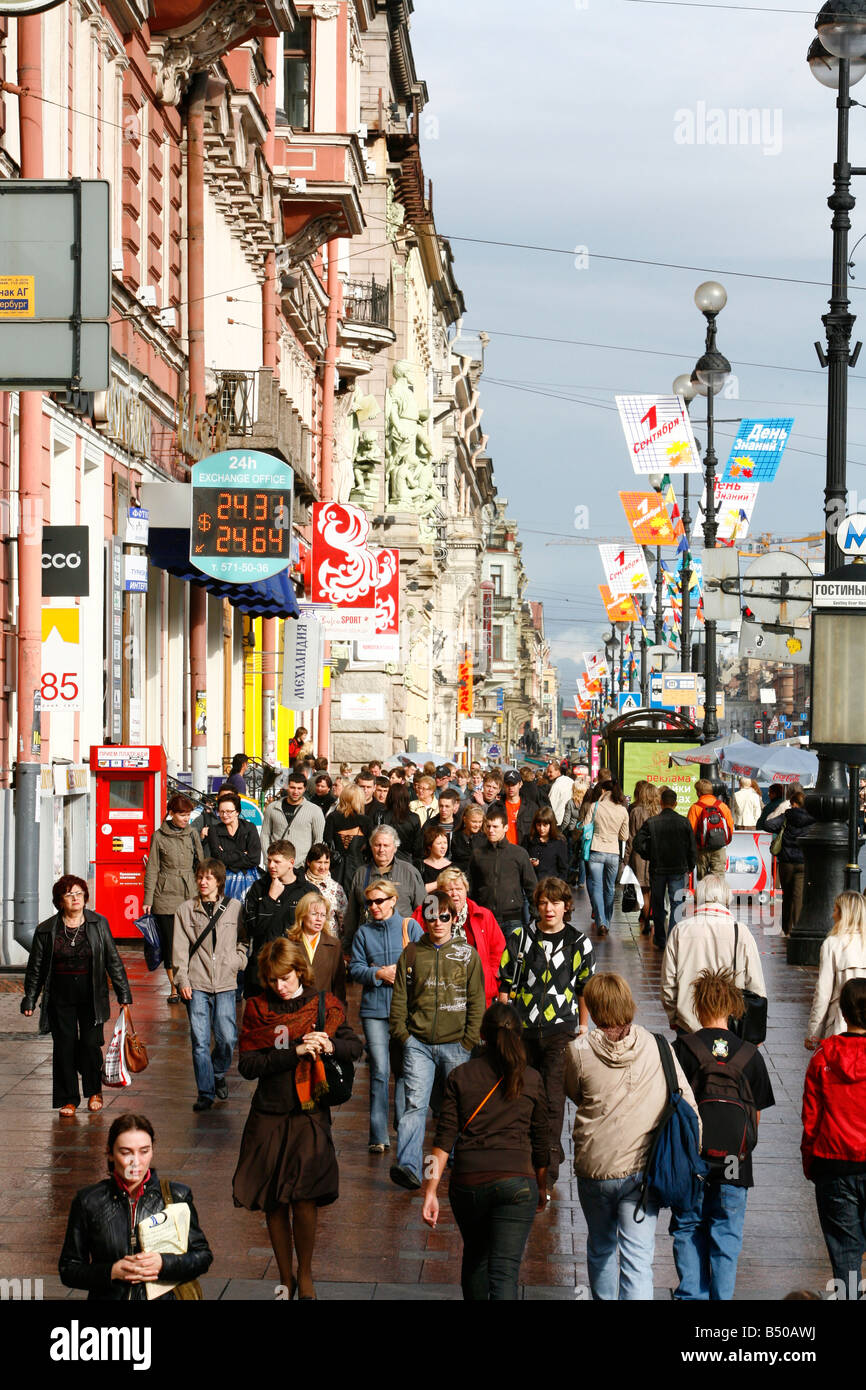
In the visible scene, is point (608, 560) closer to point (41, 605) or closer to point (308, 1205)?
point (41, 605)

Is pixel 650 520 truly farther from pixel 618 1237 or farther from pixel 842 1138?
pixel 618 1237

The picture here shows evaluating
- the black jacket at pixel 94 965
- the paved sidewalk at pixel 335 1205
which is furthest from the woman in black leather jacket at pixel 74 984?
the paved sidewalk at pixel 335 1205

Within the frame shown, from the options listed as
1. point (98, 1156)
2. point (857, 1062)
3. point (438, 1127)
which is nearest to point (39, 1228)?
point (98, 1156)

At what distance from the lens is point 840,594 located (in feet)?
51.9

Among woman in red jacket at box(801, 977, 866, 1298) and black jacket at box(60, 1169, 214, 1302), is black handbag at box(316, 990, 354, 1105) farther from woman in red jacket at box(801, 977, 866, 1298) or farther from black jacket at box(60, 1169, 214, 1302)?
black jacket at box(60, 1169, 214, 1302)

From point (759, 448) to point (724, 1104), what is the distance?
84.1 feet

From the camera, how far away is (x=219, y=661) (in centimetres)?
3186

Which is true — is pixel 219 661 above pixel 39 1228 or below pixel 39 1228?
above

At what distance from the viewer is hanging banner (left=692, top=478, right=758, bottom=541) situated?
33812 mm

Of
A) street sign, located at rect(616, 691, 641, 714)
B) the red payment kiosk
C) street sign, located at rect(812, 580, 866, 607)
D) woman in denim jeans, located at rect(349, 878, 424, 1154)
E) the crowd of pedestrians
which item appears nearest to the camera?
the crowd of pedestrians

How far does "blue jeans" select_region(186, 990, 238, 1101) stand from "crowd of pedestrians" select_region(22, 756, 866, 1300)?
0.02m

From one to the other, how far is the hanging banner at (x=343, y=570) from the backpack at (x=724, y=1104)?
29757 mm

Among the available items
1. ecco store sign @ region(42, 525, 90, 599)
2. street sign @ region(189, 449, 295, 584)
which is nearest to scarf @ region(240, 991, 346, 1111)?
ecco store sign @ region(42, 525, 90, 599)
